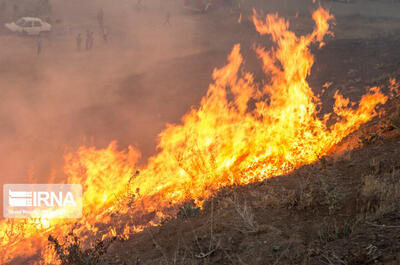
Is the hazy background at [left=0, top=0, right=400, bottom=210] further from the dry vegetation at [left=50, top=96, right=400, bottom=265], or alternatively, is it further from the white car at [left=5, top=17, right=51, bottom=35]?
the dry vegetation at [left=50, top=96, right=400, bottom=265]

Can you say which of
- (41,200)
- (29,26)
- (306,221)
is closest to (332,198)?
(306,221)

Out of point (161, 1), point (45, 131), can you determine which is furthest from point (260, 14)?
point (45, 131)

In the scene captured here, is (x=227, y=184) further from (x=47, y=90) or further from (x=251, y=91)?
(x=47, y=90)

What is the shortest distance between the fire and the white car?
→ 15.3 metres

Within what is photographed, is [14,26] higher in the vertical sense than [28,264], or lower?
higher

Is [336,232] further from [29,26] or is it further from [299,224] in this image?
[29,26]

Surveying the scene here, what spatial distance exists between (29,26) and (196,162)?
67.8 ft

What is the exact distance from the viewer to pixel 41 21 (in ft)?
77.5

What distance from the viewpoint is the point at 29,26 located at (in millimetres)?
22938

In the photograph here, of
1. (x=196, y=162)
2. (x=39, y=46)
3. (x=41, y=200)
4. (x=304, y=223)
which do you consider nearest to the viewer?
(x=304, y=223)

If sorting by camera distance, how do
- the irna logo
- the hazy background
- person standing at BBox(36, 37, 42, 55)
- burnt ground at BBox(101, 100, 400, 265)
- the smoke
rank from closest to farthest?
burnt ground at BBox(101, 100, 400, 265) < the irna logo < the smoke < the hazy background < person standing at BBox(36, 37, 42, 55)

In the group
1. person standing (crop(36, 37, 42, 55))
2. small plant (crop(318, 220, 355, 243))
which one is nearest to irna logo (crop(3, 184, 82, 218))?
small plant (crop(318, 220, 355, 243))

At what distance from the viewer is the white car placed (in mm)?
22766

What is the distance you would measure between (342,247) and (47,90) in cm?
1594
